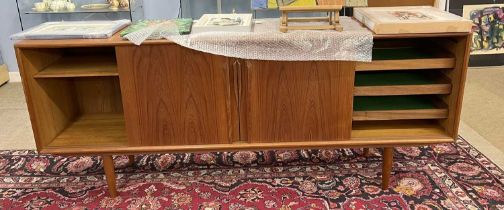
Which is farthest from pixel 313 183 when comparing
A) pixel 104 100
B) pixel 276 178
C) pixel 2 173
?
pixel 2 173

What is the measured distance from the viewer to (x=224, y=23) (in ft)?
5.65

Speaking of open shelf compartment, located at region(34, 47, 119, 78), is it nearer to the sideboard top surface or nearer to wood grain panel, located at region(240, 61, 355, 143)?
the sideboard top surface

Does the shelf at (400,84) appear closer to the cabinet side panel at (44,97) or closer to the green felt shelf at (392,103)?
the green felt shelf at (392,103)

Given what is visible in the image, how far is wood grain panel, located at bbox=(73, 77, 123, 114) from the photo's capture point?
1917 mm

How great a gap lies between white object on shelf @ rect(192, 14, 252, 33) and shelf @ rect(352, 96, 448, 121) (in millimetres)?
530

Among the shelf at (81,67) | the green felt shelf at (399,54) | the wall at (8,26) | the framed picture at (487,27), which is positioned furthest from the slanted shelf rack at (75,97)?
the framed picture at (487,27)

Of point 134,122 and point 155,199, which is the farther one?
point 155,199

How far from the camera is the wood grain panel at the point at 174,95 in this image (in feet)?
5.01

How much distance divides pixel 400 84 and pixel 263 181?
2.33 ft

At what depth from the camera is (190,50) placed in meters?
1.52


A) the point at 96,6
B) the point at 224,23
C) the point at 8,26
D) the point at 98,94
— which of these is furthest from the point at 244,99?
the point at 8,26

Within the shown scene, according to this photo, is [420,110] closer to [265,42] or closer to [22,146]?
[265,42]

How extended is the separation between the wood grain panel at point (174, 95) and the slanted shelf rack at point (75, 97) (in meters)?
0.09

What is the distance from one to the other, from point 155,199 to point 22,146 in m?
1.00
